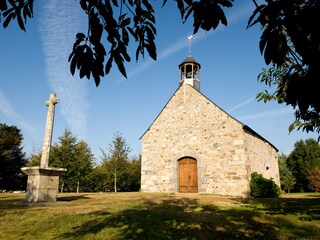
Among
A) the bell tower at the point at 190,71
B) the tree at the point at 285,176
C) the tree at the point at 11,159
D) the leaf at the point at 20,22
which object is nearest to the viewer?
the leaf at the point at 20,22

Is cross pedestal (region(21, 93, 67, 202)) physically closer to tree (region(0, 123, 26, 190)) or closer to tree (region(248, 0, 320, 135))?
tree (region(248, 0, 320, 135))

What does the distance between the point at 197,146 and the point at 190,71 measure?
671 centimetres

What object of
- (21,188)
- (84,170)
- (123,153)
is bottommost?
(21,188)

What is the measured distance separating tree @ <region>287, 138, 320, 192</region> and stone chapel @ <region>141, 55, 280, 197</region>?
13563 millimetres

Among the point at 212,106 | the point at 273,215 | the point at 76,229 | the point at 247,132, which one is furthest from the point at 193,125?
the point at 76,229

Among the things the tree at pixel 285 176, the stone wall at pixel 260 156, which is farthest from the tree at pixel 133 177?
the tree at pixel 285 176

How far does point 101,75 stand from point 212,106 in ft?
45.6

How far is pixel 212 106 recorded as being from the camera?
610 inches

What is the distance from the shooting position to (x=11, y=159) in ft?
84.9

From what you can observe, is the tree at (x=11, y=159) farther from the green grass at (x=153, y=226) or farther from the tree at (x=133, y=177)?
the green grass at (x=153, y=226)

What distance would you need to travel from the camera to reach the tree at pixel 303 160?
1129 inches

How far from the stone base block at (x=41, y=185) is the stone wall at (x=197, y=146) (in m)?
8.73

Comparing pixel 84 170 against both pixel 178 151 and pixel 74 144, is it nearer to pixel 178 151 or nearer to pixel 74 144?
pixel 74 144

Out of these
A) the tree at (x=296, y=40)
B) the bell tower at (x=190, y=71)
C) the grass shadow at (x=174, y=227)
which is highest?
the bell tower at (x=190, y=71)
